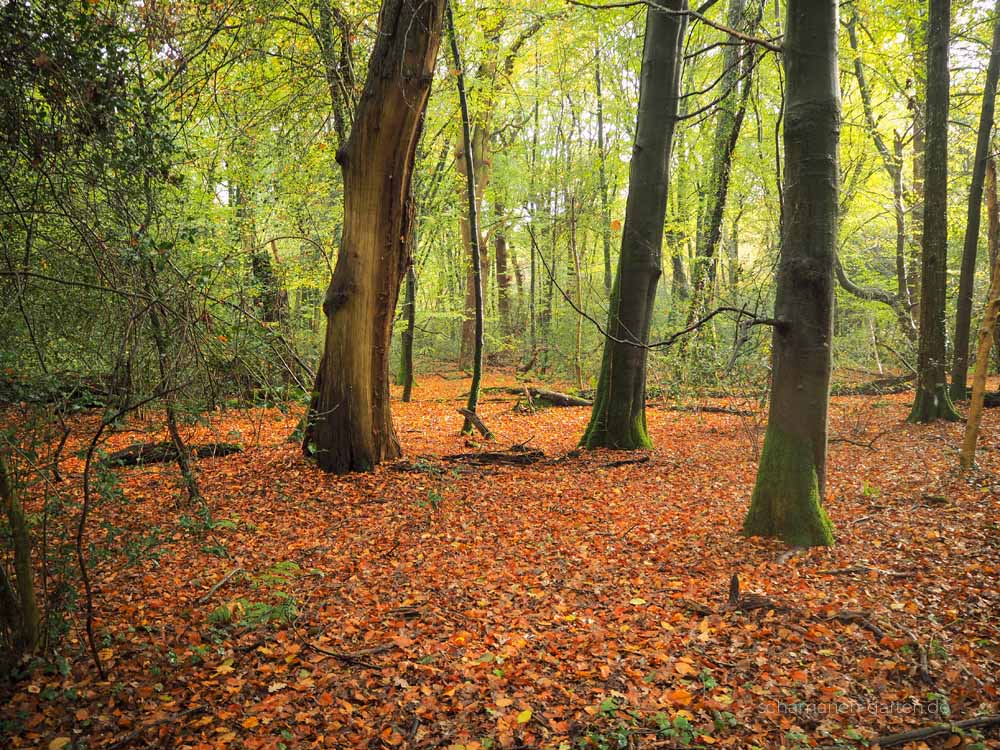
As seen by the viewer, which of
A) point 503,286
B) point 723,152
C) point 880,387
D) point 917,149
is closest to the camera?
point 723,152

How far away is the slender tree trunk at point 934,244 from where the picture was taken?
899 cm

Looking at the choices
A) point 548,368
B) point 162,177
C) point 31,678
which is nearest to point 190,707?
point 31,678

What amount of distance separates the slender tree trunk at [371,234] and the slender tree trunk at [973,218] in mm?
8909

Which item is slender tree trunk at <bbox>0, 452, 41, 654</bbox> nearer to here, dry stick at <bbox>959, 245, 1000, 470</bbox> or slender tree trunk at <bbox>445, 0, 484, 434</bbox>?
slender tree trunk at <bbox>445, 0, 484, 434</bbox>

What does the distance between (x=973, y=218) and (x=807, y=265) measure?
7.69 m

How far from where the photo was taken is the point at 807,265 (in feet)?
14.5

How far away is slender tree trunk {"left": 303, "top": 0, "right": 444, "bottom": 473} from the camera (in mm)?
6688

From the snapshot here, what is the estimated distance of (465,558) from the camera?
16.6 ft

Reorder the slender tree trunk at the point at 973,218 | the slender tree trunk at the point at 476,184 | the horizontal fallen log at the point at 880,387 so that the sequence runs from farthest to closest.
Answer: the slender tree trunk at the point at 476,184 < the horizontal fallen log at the point at 880,387 < the slender tree trunk at the point at 973,218

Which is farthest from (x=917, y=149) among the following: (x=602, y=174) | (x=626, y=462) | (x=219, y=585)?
(x=219, y=585)

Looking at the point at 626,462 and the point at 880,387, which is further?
the point at 880,387

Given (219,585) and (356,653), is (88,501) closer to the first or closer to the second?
(219,585)

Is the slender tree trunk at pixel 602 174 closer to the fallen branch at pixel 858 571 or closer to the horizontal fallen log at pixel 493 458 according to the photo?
the horizontal fallen log at pixel 493 458

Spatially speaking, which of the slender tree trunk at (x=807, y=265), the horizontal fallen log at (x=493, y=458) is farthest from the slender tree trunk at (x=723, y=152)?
the slender tree trunk at (x=807, y=265)
